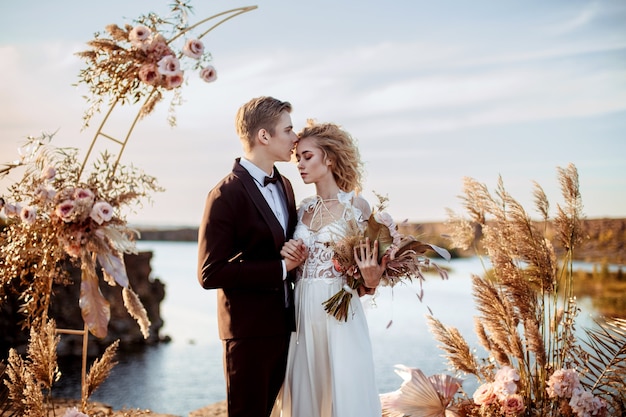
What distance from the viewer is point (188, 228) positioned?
46.7 feet

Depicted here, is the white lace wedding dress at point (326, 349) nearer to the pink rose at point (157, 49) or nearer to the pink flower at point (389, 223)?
the pink flower at point (389, 223)

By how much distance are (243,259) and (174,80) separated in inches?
36.3

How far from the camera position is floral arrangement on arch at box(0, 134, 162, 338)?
2656 millimetres

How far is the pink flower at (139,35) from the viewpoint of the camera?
9.15 ft

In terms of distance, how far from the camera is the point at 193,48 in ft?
9.40

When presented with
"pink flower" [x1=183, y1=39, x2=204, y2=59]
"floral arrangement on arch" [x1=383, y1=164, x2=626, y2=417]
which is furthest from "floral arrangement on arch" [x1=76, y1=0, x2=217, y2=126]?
"floral arrangement on arch" [x1=383, y1=164, x2=626, y2=417]

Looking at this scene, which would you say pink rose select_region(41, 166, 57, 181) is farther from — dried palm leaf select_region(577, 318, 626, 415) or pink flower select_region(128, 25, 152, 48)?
dried palm leaf select_region(577, 318, 626, 415)

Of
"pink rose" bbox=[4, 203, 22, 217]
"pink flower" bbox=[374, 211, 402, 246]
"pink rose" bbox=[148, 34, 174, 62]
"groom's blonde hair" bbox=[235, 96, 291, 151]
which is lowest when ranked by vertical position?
"pink flower" bbox=[374, 211, 402, 246]

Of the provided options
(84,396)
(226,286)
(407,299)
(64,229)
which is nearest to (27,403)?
(84,396)

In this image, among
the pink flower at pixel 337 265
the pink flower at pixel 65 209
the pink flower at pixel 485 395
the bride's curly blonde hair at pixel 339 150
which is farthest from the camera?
the pink flower at pixel 485 395

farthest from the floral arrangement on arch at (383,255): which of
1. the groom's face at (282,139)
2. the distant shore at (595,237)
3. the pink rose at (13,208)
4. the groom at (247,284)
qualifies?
the pink rose at (13,208)

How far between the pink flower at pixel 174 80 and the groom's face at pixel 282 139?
1.81 ft

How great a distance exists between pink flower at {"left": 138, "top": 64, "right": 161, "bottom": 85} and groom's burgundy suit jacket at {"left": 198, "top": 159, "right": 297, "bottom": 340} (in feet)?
1.93

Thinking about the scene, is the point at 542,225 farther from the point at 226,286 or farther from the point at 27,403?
the point at 27,403
